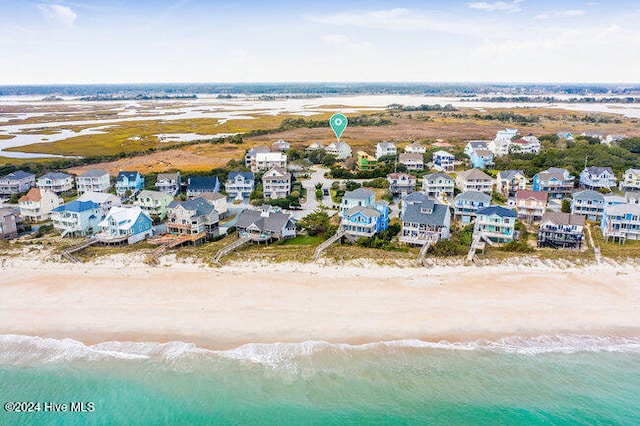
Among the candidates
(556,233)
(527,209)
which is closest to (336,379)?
(556,233)

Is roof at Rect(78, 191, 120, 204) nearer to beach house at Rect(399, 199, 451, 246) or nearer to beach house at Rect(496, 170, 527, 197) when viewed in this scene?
beach house at Rect(399, 199, 451, 246)

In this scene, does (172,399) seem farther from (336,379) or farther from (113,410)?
(336,379)

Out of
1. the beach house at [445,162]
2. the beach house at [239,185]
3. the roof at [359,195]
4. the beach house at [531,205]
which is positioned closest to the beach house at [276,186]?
the beach house at [239,185]

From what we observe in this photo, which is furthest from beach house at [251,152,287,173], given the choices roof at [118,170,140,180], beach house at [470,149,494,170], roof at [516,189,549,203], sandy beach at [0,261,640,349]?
sandy beach at [0,261,640,349]

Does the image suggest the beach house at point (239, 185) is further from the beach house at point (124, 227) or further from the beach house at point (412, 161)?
the beach house at point (412, 161)

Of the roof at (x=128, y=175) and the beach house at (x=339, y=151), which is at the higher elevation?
the beach house at (x=339, y=151)
